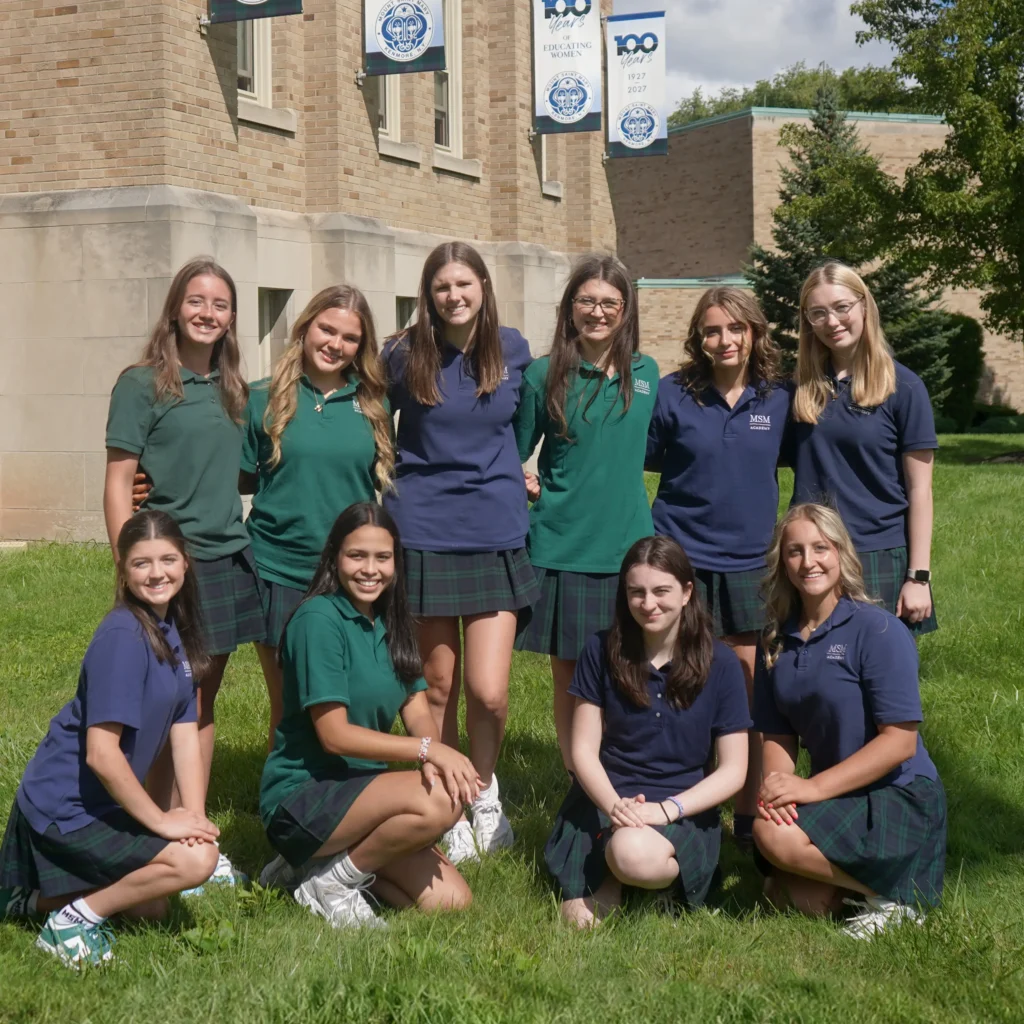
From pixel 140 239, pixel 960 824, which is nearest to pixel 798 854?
pixel 960 824

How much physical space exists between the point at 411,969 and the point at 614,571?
1748 millimetres

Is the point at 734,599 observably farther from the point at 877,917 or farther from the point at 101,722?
the point at 101,722

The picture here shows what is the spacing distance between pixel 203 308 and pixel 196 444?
46 cm

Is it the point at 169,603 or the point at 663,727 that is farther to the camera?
the point at 663,727

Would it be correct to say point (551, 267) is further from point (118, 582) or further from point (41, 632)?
point (118, 582)

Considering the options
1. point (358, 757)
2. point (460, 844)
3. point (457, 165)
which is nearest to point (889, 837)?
point (460, 844)

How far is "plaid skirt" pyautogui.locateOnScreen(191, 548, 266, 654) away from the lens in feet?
15.3

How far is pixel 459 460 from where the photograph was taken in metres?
4.86

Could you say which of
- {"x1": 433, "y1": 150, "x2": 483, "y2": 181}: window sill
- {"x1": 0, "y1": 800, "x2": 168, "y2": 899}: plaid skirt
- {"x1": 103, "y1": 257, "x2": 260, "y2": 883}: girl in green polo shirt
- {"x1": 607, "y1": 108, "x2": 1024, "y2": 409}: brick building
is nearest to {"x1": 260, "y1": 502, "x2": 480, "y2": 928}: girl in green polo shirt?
{"x1": 103, "y1": 257, "x2": 260, "y2": 883}: girl in green polo shirt

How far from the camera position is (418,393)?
483cm

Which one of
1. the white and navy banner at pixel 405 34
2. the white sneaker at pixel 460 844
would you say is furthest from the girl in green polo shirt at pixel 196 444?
the white and navy banner at pixel 405 34

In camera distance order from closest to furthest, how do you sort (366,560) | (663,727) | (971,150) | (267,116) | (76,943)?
(76,943)
(366,560)
(663,727)
(267,116)
(971,150)

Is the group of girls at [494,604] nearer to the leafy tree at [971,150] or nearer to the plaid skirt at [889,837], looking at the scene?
the plaid skirt at [889,837]

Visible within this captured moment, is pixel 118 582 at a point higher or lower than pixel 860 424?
lower
